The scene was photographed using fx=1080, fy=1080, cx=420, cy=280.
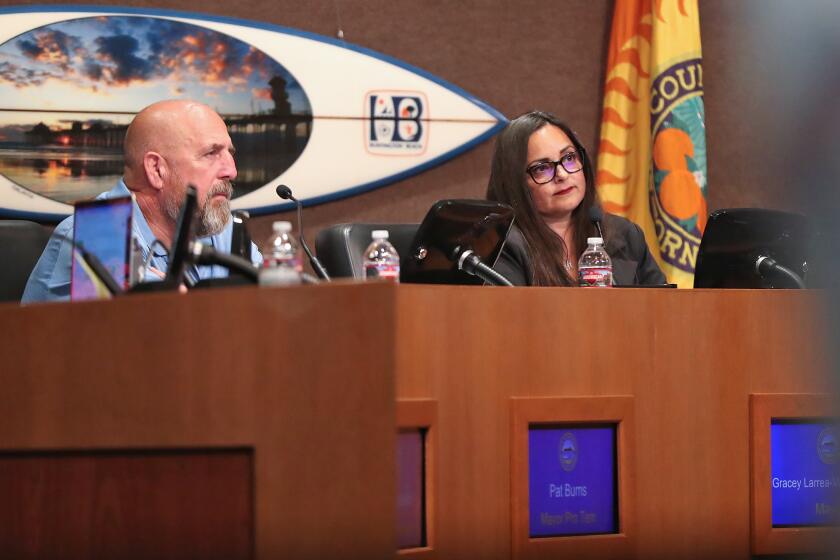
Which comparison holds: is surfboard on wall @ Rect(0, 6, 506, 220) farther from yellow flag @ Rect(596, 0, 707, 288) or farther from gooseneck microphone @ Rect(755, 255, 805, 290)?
gooseneck microphone @ Rect(755, 255, 805, 290)

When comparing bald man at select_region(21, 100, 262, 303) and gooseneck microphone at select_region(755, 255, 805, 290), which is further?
bald man at select_region(21, 100, 262, 303)

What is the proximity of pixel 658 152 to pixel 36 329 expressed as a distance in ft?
9.81

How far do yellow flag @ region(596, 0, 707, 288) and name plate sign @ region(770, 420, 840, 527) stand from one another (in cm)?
210

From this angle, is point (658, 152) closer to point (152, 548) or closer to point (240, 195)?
point (240, 195)

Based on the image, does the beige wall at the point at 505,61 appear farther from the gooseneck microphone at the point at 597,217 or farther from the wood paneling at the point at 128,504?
the wood paneling at the point at 128,504

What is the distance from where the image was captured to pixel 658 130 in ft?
13.5

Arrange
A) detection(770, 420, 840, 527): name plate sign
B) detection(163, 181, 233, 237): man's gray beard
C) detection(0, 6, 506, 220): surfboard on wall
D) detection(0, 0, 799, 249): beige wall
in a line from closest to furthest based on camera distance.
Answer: detection(770, 420, 840, 527): name plate sign, detection(163, 181, 233, 237): man's gray beard, detection(0, 6, 506, 220): surfboard on wall, detection(0, 0, 799, 249): beige wall

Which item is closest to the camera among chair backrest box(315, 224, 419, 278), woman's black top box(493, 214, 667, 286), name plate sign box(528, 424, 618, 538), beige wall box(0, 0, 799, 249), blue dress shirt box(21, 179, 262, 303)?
name plate sign box(528, 424, 618, 538)

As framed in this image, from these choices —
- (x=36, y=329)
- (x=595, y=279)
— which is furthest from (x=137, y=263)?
(x=595, y=279)

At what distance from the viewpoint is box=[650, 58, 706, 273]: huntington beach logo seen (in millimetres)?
4035

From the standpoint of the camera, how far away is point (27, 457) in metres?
1.52

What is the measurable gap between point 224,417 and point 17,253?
1.57 metres

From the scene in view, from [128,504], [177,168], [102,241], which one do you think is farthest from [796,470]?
[177,168]

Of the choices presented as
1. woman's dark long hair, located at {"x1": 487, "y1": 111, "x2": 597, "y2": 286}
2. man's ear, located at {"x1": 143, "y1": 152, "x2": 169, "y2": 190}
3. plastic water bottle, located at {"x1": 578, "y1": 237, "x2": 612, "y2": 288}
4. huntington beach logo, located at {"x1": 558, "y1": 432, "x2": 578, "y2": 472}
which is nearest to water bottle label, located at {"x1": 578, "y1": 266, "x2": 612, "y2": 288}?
plastic water bottle, located at {"x1": 578, "y1": 237, "x2": 612, "y2": 288}
